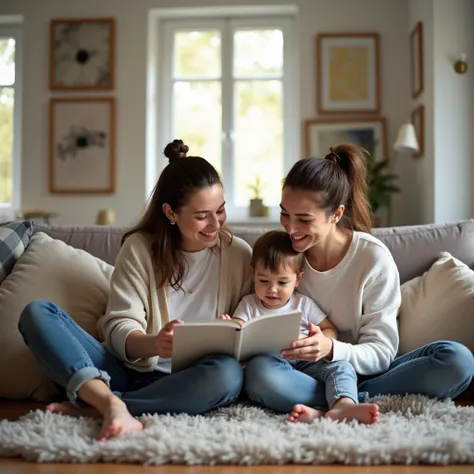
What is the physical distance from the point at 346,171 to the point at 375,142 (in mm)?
3316

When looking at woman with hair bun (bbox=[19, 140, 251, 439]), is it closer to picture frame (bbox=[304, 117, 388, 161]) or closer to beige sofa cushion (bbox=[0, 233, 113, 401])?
beige sofa cushion (bbox=[0, 233, 113, 401])

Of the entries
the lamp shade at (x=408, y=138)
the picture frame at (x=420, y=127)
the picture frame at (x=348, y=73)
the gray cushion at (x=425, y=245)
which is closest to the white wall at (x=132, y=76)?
the picture frame at (x=348, y=73)

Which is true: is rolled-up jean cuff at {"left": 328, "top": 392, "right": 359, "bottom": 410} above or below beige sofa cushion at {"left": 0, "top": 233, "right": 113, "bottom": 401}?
below

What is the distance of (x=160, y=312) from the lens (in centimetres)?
206

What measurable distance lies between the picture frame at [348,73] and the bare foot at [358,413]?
4.01 metres

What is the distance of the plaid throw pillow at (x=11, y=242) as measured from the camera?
2307 millimetres

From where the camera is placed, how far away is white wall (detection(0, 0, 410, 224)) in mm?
5398

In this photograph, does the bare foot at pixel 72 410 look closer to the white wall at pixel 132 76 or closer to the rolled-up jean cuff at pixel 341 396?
the rolled-up jean cuff at pixel 341 396

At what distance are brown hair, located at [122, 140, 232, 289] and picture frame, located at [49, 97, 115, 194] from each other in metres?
3.52

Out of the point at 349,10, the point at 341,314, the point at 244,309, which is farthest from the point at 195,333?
the point at 349,10

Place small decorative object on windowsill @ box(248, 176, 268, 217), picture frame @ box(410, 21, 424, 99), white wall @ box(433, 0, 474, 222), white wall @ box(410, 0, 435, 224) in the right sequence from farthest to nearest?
small decorative object on windowsill @ box(248, 176, 268, 217), picture frame @ box(410, 21, 424, 99), white wall @ box(410, 0, 435, 224), white wall @ box(433, 0, 474, 222)

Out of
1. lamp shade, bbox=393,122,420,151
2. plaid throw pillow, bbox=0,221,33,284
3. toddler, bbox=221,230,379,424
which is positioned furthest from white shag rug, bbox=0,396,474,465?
lamp shade, bbox=393,122,420,151

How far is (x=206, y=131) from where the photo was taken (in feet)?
18.9

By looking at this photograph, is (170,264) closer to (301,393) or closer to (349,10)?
(301,393)
